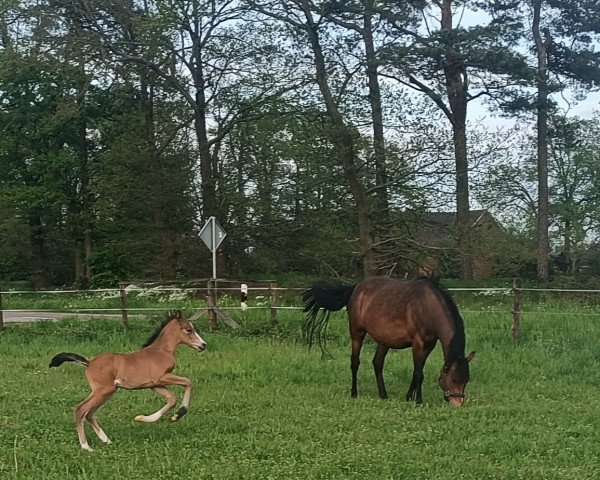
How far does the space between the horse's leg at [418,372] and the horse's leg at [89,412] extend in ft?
11.4

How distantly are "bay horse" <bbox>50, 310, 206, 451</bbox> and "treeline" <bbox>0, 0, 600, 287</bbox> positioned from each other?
1493 cm

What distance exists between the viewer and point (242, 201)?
25.0 meters

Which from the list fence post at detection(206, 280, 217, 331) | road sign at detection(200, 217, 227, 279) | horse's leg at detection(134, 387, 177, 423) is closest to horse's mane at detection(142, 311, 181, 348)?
horse's leg at detection(134, 387, 177, 423)

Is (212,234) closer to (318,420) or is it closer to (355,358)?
(355,358)

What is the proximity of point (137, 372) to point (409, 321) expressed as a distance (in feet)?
11.1

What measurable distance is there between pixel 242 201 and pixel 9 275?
1737cm

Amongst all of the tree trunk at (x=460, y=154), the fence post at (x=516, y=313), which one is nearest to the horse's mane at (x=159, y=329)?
the fence post at (x=516, y=313)

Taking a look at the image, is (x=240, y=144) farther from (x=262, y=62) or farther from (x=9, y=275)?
(x=9, y=275)

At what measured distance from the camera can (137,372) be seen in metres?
6.17

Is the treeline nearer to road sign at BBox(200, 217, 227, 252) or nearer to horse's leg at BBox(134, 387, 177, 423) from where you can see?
road sign at BBox(200, 217, 227, 252)

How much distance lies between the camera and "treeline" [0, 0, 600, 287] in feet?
70.1

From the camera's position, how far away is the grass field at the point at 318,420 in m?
5.30

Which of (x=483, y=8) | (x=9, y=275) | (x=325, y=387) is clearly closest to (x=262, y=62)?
(x=483, y=8)

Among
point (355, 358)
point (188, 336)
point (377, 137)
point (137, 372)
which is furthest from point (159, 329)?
point (377, 137)
